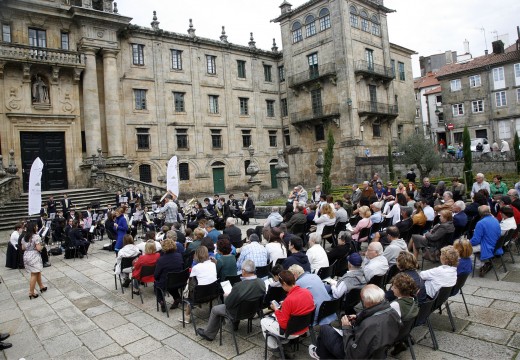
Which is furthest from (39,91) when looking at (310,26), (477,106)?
(477,106)

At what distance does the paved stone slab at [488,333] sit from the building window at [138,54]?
2989cm

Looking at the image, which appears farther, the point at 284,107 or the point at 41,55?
the point at 284,107

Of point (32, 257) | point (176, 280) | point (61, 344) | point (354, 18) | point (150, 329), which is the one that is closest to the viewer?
point (61, 344)

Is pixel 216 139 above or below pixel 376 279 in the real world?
above

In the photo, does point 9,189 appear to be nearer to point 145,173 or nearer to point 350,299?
point 145,173

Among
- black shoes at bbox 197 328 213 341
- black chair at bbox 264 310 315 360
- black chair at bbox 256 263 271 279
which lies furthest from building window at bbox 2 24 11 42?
black chair at bbox 264 310 315 360

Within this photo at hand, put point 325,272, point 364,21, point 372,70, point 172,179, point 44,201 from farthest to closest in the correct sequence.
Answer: point 364,21, point 372,70, point 44,201, point 172,179, point 325,272

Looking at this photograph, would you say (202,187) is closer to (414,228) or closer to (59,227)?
(59,227)

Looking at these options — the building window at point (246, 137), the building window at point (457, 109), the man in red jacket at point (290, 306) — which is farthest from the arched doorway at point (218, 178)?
the man in red jacket at point (290, 306)

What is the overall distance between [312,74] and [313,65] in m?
0.94

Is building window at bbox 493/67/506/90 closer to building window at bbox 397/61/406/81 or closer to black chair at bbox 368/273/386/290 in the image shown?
building window at bbox 397/61/406/81

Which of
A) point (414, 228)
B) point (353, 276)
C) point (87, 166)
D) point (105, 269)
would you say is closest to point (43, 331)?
point (105, 269)

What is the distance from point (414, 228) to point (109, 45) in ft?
83.3

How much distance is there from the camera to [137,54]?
29547mm
